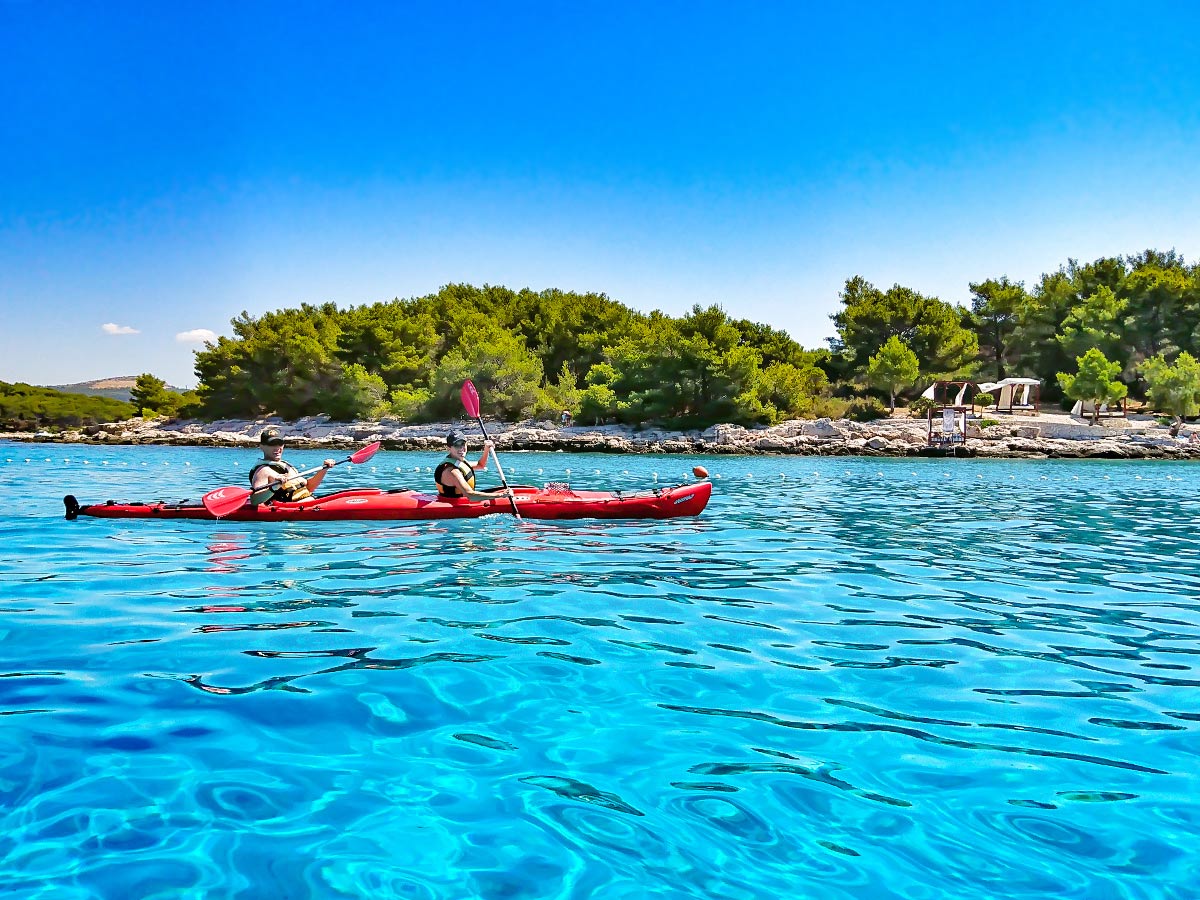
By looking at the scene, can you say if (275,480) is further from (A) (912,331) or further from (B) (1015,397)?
(B) (1015,397)

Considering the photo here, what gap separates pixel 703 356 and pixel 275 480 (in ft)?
131

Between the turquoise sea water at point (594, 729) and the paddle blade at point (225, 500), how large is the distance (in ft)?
9.48

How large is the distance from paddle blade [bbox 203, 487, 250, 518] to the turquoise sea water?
2.89m

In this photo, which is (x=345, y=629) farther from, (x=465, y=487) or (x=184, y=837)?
(x=465, y=487)

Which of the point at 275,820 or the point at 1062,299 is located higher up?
the point at 1062,299

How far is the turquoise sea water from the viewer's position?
318cm

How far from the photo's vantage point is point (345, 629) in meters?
6.46


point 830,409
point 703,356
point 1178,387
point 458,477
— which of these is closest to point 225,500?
point 458,477

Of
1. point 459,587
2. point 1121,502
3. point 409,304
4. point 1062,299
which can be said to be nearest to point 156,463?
point 459,587

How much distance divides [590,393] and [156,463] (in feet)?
86.8

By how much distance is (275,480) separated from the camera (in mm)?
13172

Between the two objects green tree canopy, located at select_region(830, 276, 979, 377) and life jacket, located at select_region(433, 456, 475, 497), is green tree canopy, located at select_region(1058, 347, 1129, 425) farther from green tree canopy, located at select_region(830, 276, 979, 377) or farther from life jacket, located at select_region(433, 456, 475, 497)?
life jacket, located at select_region(433, 456, 475, 497)

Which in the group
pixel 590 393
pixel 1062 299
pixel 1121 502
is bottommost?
pixel 1121 502

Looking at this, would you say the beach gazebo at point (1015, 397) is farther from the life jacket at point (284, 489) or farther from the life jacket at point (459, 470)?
the life jacket at point (284, 489)
